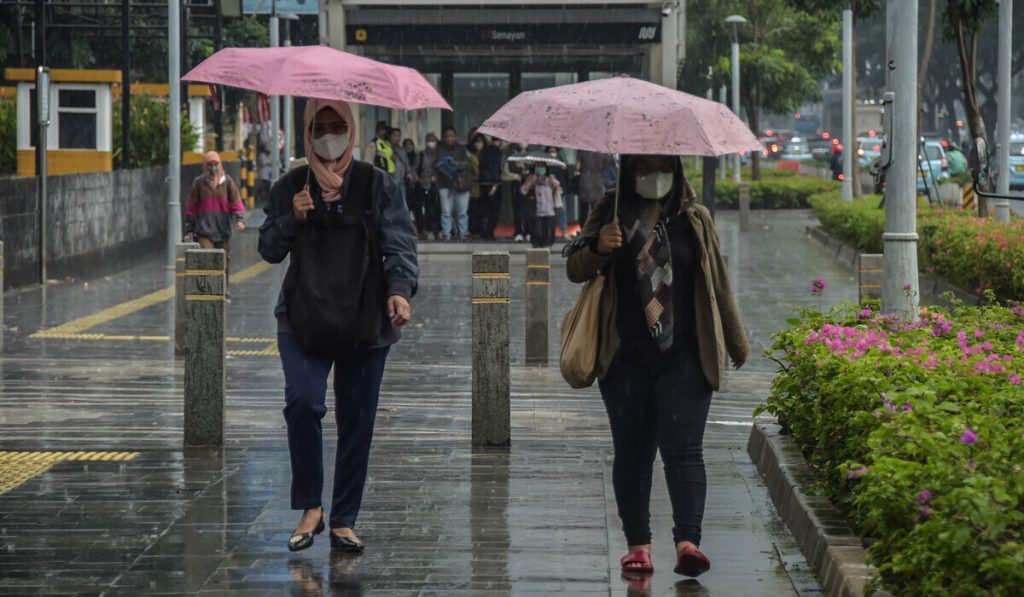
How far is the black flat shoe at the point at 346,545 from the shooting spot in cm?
698

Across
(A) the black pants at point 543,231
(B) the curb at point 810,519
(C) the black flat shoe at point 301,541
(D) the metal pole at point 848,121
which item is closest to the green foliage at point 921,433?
(B) the curb at point 810,519

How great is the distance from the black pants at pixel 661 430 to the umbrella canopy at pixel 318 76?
49.5 inches

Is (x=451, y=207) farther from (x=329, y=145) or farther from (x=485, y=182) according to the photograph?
(x=329, y=145)

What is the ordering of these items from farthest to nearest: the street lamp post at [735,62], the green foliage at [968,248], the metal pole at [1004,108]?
the street lamp post at [735,62]
the metal pole at [1004,108]
the green foliage at [968,248]

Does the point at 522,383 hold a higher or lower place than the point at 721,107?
lower

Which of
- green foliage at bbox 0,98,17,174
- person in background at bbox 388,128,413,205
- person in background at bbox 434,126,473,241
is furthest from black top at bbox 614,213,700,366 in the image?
green foliage at bbox 0,98,17,174

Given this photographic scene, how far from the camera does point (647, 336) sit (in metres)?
6.55

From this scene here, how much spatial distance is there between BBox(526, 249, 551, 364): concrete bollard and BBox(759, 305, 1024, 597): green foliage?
469cm

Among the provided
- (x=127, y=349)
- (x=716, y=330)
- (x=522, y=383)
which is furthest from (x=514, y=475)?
(x=127, y=349)

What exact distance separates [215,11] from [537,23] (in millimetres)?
11340

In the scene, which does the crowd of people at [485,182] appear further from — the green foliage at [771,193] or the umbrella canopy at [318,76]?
the umbrella canopy at [318,76]

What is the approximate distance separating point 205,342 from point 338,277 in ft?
8.47

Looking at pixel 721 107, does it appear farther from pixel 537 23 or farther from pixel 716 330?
pixel 537 23

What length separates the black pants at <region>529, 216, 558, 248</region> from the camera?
26.3m
